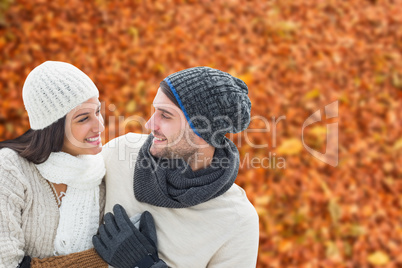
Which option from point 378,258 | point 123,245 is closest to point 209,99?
point 123,245

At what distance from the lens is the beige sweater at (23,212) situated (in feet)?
4.83

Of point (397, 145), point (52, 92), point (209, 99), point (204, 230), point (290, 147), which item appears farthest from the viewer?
point (397, 145)

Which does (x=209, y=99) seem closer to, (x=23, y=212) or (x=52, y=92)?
(x=52, y=92)

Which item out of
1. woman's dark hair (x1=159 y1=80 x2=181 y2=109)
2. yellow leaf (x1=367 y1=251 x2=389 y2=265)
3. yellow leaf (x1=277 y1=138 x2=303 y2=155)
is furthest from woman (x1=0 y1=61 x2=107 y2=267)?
yellow leaf (x1=367 y1=251 x2=389 y2=265)

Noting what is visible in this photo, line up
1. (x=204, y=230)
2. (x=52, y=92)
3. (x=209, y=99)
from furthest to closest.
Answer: (x=204, y=230)
(x=209, y=99)
(x=52, y=92)

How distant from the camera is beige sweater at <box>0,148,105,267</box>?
147 cm

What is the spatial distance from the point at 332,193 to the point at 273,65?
4.59 feet

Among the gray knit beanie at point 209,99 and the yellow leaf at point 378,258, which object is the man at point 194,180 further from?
the yellow leaf at point 378,258

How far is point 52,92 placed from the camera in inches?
59.9

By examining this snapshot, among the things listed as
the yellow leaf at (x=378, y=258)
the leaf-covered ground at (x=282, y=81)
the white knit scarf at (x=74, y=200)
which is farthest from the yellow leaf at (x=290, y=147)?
the white knit scarf at (x=74, y=200)

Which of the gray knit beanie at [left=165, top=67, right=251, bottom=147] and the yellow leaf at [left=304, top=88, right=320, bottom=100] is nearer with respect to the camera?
the gray knit beanie at [left=165, top=67, right=251, bottom=147]

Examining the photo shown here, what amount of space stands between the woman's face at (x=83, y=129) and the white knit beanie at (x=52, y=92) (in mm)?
35

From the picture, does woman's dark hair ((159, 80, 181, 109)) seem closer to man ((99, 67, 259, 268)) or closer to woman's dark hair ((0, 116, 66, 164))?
man ((99, 67, 259, 268))

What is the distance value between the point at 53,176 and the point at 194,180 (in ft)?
1.99
